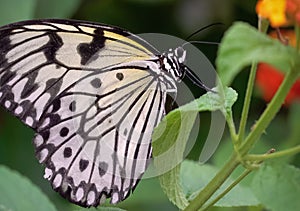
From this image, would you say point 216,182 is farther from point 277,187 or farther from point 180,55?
point 180,55

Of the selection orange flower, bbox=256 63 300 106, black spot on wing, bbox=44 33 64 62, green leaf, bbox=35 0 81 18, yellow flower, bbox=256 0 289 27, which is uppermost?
yellow flower, bbox=256 0 289 27

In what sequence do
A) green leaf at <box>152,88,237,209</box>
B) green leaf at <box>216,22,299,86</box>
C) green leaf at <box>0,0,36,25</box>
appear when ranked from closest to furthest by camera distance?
1. green leaf at <box>216,22,299,86</box>
2. green leaf at <box>152,88,237,209</box>
3. green leaf at <box>0,0,36,25</box>

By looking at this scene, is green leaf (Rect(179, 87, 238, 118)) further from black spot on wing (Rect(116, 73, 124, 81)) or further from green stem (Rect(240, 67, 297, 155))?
black spot on wing (Rect(116, 73, 124, 81))

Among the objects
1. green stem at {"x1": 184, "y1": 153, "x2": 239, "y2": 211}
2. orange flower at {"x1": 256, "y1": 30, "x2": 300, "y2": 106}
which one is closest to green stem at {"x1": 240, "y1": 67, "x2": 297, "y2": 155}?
green stem at {"x1": 184, "y1": 153, "x2": 239, "y2": 211}

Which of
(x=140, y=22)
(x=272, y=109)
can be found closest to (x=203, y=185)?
(x=272, y=109)

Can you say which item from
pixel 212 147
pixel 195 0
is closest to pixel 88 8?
pixel 195 0

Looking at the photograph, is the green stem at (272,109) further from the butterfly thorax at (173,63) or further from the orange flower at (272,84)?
the orange flower at (272,84)

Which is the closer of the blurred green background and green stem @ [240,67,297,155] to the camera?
green stem @ [240,67,297,155]
